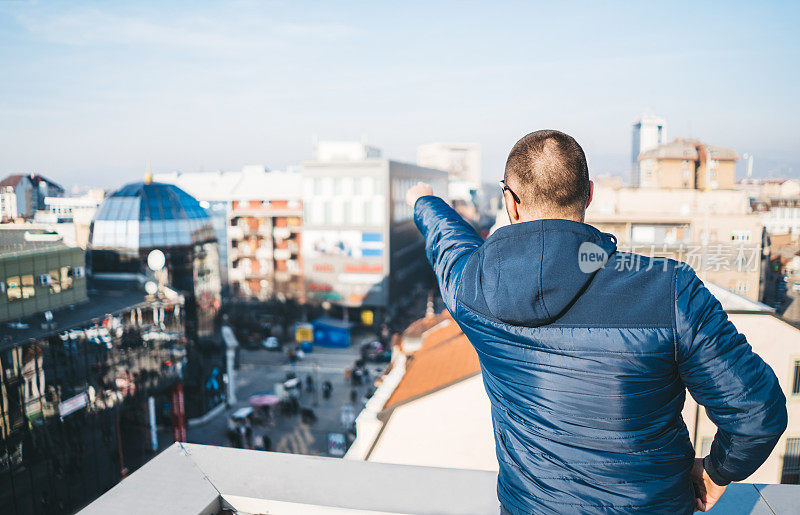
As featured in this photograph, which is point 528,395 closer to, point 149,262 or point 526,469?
point 526,469

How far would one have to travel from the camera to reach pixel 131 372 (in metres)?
18.2

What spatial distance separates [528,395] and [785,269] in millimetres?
13838

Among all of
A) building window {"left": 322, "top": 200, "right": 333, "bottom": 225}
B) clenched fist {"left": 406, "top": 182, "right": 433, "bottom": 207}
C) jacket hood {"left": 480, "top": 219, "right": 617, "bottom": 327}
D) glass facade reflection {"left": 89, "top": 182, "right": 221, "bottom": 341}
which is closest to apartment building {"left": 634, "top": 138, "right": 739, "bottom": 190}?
building window {"left": 322, "top": 200, "right": 333, "bottom": 225}

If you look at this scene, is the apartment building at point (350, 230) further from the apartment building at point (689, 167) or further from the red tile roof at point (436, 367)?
the red tile roof at point (436, 367)

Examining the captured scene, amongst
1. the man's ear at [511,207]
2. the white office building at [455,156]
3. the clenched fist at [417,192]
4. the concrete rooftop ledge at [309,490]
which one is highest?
the white office building at [455,156]

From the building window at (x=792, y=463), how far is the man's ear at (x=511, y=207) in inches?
257

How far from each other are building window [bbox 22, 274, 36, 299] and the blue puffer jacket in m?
16.0

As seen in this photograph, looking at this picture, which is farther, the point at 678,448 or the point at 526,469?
the point at 526,469

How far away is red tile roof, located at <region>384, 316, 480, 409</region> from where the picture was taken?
12094 mm

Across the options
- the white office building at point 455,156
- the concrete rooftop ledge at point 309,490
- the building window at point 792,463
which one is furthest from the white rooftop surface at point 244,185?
the white office building at point 455,156

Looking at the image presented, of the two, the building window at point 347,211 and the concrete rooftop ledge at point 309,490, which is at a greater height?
the building window at point 347,211

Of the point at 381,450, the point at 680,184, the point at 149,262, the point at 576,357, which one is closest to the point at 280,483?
the point at 576,357

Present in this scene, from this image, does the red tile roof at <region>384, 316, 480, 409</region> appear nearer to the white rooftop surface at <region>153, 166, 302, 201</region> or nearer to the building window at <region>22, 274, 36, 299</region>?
the building window at <region>22, 274, 36, 299</region>

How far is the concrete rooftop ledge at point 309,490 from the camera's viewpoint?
2.61 m
